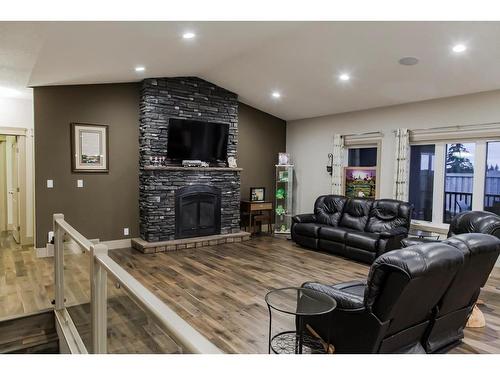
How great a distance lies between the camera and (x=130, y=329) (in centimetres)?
205

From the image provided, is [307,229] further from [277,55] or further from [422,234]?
[277,55]

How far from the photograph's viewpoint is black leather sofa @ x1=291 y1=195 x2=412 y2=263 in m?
5.61

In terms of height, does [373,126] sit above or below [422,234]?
above

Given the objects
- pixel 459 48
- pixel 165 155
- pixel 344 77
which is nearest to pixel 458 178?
pixel 459 48

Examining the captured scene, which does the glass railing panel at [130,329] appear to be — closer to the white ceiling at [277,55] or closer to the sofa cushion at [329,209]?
the white ceiling at [277,55]

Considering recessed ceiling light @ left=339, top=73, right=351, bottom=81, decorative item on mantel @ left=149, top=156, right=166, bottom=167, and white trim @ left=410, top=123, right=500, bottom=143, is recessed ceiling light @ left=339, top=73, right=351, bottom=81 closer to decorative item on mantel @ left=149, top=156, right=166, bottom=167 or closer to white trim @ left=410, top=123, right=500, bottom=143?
white trim @ left=410, top=123, right=500, bottom=143

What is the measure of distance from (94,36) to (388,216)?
4.99 metres

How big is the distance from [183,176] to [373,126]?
371 centimetres

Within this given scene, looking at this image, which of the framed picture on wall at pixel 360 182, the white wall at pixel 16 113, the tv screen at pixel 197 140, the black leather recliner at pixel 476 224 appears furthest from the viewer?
the framed picture on wall at pixel 360 182

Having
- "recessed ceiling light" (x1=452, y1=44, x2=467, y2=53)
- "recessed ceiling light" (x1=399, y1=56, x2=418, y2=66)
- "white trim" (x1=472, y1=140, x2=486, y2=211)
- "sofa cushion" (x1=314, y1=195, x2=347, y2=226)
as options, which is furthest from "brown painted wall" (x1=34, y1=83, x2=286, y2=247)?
"white trim" (x1=472, y1=140, x2=486, y2=211)

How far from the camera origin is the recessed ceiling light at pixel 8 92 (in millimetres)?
5533

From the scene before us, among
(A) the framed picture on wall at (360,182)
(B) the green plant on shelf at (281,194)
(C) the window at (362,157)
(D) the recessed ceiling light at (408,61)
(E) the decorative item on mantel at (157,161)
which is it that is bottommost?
(B) the green plant on shelf at (281,194)

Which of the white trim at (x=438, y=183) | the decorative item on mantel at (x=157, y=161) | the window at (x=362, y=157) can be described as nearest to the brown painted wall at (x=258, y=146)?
the window at (x=362, y=157)

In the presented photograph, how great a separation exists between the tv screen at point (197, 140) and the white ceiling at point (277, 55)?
89 centimetres
